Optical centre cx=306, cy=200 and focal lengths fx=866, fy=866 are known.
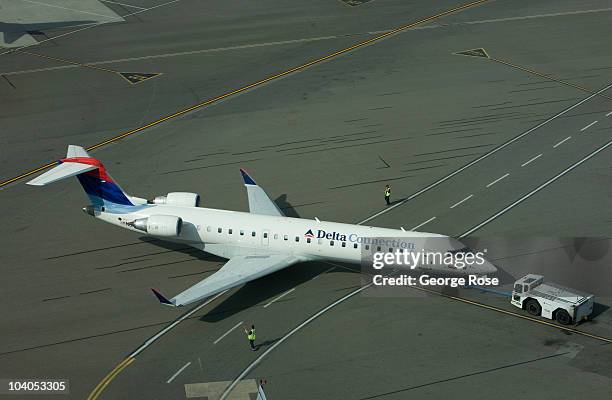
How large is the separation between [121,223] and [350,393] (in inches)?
865

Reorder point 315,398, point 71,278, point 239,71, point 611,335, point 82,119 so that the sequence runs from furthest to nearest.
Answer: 1. point 239,71
2. point 82,119
3. point 71,278
4. point 611,335
5. point 315,398

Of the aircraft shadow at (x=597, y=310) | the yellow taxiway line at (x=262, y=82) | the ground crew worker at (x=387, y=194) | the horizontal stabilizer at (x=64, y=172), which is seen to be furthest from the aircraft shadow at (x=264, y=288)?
the yellow taxiway line at (x=262, y=82)

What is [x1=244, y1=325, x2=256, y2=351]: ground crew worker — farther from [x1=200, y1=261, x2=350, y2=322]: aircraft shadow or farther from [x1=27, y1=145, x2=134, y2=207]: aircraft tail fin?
[x1=27, y1=145, x2=134, y2=207]: aircraft tail fin

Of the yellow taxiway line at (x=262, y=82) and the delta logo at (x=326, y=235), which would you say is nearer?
the delta logo at (x=326, y=235)

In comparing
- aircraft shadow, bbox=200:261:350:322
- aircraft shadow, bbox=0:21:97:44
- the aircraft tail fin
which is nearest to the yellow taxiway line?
the aircraft tail fin

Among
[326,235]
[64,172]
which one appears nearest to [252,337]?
[326,235]

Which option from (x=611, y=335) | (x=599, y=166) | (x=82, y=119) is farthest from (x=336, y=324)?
(x=82, y=119)

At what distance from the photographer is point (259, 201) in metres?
63.4

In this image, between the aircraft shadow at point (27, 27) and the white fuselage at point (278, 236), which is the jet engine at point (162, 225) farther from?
the aircraft shadow at point (27, 27)

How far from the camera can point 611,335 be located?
5053 cm

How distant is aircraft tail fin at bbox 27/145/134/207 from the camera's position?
59.1 metres

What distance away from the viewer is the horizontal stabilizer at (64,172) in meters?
56.8

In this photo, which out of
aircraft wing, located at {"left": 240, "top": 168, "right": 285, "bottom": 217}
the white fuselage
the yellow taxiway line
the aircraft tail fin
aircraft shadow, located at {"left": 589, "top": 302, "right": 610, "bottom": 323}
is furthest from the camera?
the yellow taxiway line

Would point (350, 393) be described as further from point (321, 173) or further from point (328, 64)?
point (328, 64)
